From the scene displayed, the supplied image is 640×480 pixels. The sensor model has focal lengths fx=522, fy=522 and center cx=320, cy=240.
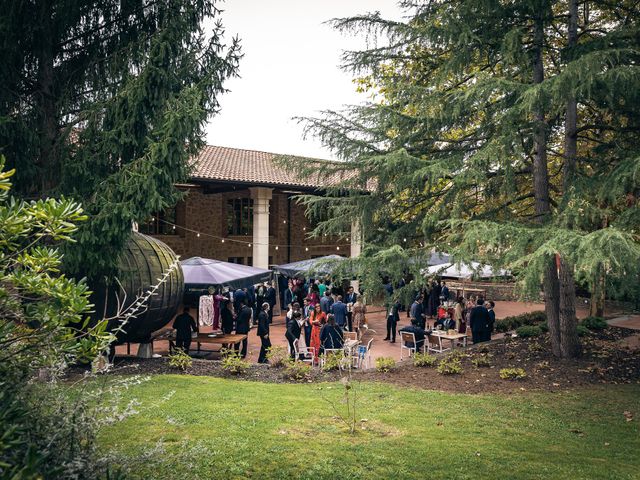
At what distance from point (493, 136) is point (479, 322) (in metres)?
6.08

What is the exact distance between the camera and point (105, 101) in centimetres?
901

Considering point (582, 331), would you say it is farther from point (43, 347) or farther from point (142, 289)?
point (43, 347)

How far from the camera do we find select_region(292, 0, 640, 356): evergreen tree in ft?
30.0

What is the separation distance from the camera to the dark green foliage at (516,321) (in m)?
17.6

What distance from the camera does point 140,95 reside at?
870 centimetres

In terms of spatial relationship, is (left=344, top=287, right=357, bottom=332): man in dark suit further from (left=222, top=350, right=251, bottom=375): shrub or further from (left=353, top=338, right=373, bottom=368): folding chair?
(left=222, top=350, right=251, bottom=375): shrub

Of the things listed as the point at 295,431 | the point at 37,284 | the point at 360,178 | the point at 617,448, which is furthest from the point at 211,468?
the point at 360,178

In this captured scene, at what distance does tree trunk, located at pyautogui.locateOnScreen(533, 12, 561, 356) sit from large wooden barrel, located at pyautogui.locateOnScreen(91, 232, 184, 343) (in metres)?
8.29

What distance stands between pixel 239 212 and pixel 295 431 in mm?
21348

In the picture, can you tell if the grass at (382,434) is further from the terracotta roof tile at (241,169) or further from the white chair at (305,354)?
the terracotta roof tile at (241,169)

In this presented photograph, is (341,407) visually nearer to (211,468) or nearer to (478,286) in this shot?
(211,468)

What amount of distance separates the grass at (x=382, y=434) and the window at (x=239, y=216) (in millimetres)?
18003

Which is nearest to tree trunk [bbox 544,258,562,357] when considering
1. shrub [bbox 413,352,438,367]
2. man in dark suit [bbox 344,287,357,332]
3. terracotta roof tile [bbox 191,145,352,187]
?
shrub [bbox 413,352,438,367]

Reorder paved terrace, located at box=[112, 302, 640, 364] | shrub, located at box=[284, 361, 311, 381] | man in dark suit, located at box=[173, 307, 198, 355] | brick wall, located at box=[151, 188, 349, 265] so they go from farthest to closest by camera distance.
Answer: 1. brick wall, located at box=[151, 188, 349, 265]
2. paved terrace, located at box=[112, 302, 640, 364]
3. man in dark suit, located at box=[173, 307, 198, 355]
4. shrub, located at box=[284, 361, 311, 381]
